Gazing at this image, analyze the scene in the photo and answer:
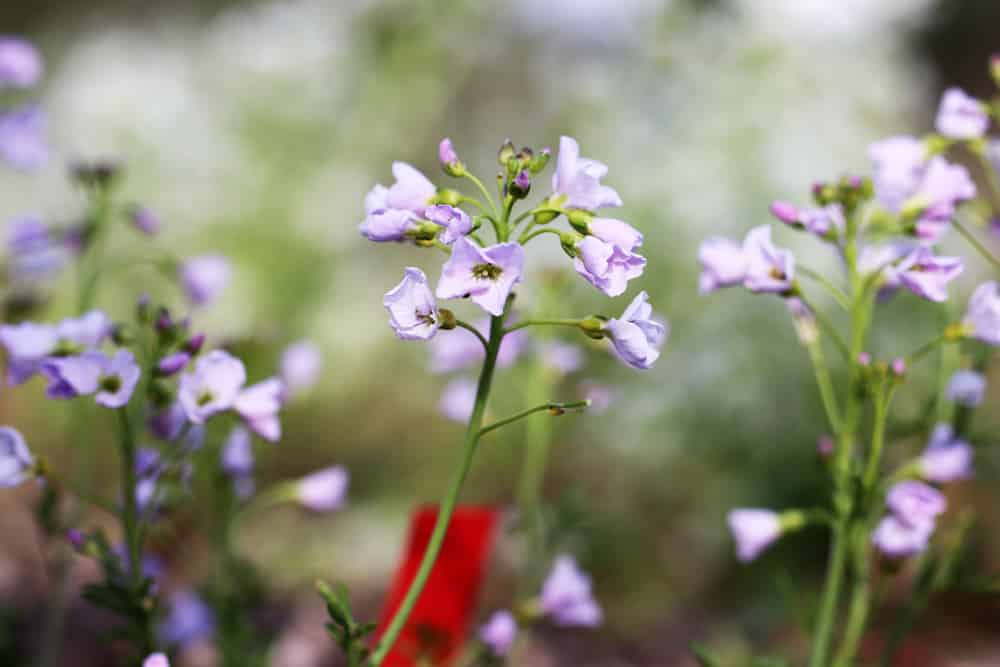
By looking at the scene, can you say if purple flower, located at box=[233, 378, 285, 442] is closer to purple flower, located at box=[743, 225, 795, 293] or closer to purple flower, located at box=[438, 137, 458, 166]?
purple flower, located at box=[438, 137, 458, 166]

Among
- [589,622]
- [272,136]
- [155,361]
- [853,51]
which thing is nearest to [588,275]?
[155,361]

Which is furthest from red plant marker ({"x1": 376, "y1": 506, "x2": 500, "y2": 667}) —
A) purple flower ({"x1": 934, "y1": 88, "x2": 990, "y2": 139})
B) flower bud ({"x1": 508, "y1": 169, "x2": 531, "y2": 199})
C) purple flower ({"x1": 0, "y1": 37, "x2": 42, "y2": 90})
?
purple flower ({"x1": 0, "y1": 37, "x2": 42, "y2": 90})

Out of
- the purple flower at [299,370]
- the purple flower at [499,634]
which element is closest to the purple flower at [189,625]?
the purple flower at [299,370]

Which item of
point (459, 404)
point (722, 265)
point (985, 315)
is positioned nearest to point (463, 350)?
point (459, 404)

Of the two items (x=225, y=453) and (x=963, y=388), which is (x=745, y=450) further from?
(x=225, y=453)

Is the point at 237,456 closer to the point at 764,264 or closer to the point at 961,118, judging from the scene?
the point at 764,264

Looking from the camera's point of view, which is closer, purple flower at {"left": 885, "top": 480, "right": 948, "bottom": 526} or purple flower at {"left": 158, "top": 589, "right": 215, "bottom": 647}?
purple flower at {"left": 885, "top": 480, "right": 948, "bottom": 526}
